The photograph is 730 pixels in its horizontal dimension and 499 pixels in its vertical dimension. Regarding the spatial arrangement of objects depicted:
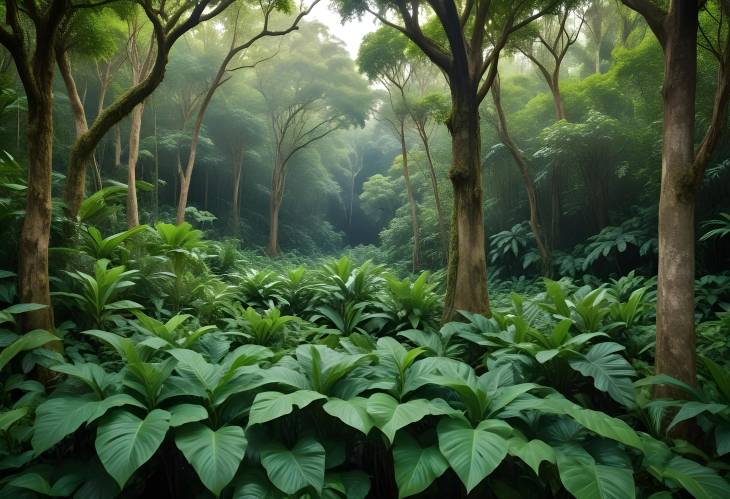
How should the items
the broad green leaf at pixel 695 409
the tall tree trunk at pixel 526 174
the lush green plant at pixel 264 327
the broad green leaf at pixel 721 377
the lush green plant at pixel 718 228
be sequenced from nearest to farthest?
the broad green leaf at pixel 695 409 < the broad green leaf at pixel 721 377 < the lush green plant at pixel 264 327 < the lush green plant at pixel 718 228 < the tall tree trunk at pixel 526 174

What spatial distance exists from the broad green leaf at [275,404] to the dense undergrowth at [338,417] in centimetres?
1

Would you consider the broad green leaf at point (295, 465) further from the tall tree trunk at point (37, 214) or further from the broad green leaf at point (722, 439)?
the broad green leaf at point (722, 439)

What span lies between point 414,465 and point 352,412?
420mm

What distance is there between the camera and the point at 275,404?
2.28 meters

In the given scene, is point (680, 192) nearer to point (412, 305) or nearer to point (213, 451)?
point (412, 305)

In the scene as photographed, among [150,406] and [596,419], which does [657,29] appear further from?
[150,406]

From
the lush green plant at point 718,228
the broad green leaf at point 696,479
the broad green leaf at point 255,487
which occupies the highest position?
the lush green plant at point 718,228

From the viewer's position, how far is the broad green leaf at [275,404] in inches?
85.7

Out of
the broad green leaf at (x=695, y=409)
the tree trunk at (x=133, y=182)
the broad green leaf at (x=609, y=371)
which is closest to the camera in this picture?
the broad green leaf at (x=695, y=409)

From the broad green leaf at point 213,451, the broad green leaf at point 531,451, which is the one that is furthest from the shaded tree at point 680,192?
the broad green leaf at point 213,451

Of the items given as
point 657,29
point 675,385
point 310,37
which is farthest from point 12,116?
point 310,37

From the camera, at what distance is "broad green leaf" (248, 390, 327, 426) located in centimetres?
218

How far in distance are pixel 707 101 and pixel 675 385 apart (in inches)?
258

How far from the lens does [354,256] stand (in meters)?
20.1
